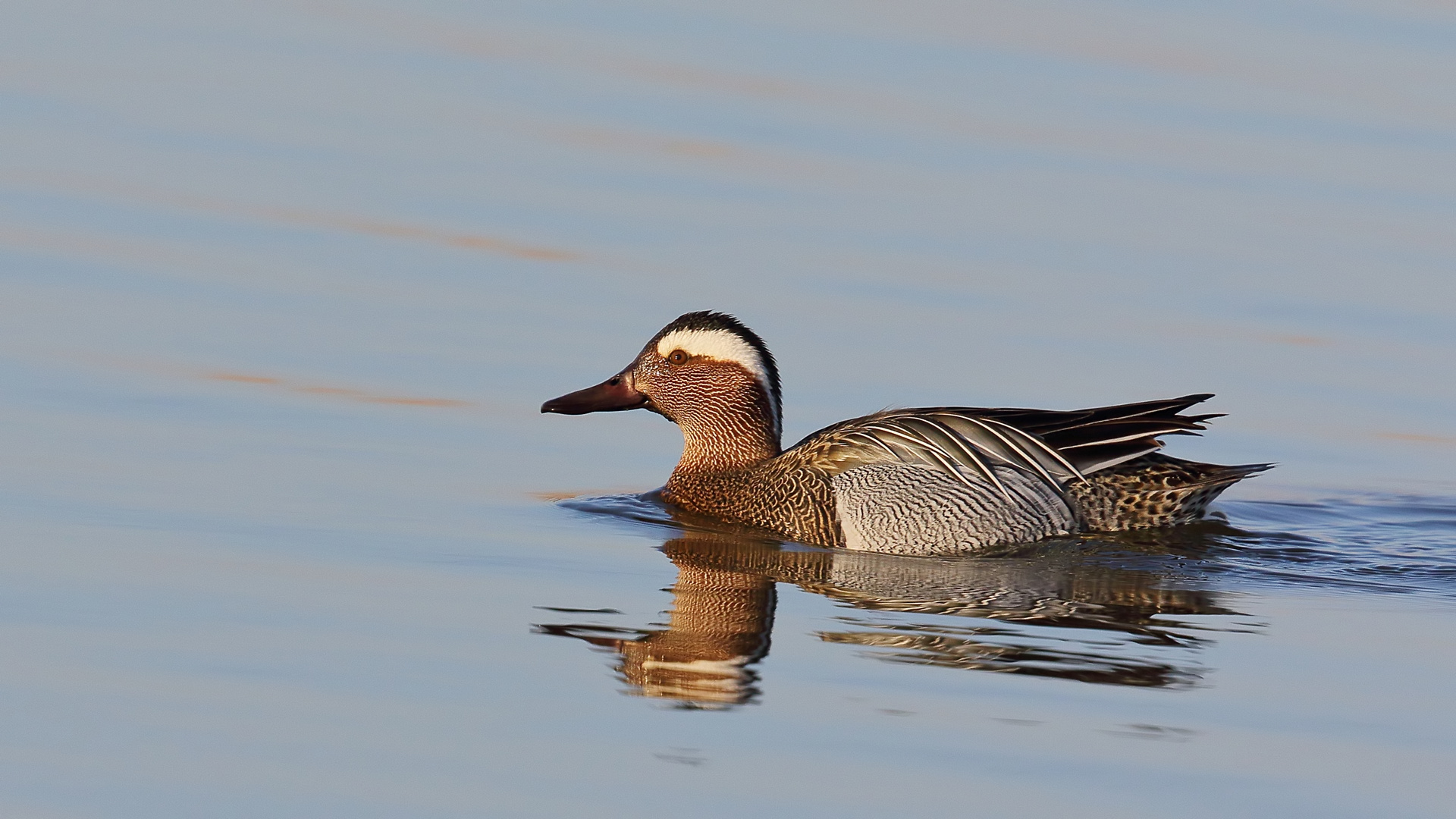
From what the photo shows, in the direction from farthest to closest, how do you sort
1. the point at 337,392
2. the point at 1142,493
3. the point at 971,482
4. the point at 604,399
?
the point at 337,392 < the point at 604,399 < the point at 1142,493 < the point at 971,482

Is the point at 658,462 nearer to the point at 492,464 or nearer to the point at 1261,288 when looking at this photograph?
the point at 492,464

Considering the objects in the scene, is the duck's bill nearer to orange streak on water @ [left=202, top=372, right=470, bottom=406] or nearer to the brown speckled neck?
the brown speckled neck

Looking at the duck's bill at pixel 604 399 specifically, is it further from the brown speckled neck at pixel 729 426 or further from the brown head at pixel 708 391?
the brown speckled neck at pixel 729 426

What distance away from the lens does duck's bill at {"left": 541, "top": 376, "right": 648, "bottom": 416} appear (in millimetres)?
10977

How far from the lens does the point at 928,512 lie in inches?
393

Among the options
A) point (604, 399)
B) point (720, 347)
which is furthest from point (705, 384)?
point (604, 399)

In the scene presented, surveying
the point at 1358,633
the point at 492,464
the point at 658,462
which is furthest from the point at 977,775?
the point at 658,462

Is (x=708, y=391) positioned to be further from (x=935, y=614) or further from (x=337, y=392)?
(x=935, y=614)

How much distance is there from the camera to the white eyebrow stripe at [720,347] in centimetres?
1098

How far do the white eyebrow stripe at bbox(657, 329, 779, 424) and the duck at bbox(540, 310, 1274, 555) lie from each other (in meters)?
0.50

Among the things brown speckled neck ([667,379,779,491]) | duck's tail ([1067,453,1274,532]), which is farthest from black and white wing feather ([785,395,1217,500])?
brown speckled neck ([667,379,779,491])

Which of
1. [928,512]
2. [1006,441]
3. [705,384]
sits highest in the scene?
[705,384]

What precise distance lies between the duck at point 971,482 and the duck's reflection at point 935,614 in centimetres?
18

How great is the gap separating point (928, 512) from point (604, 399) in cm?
195
